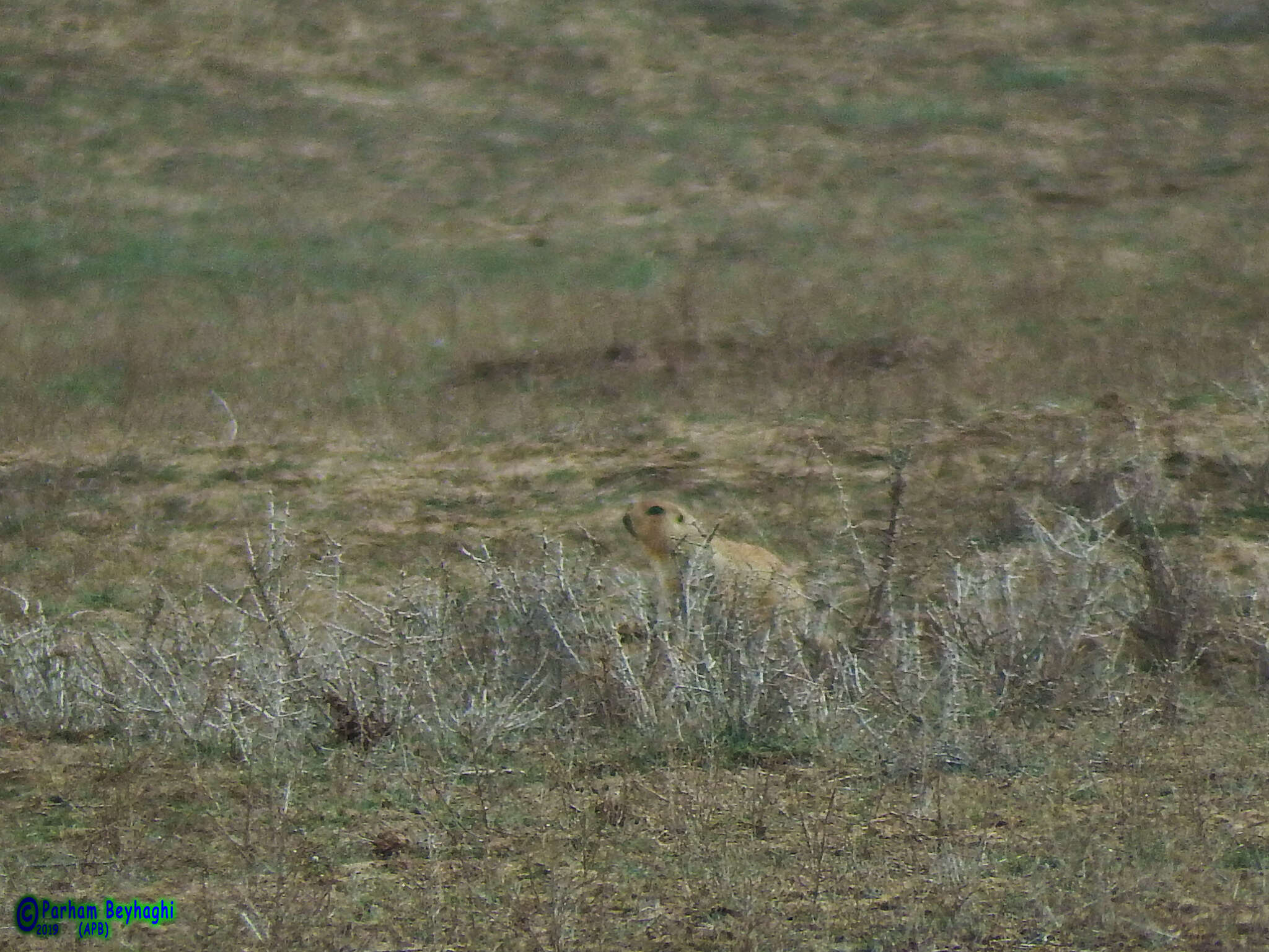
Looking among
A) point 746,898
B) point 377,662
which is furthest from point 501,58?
point 746,898

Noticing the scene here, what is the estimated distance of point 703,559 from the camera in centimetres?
597

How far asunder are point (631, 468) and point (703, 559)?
6.11 meters

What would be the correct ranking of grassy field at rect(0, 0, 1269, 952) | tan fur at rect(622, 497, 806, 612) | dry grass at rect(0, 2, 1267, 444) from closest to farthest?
grassy field at rect(0, 0, 1269, 952) < tan fur at rect(622, 497, 806, 612) < dry grass at rect(0, 2, 1267, 444)

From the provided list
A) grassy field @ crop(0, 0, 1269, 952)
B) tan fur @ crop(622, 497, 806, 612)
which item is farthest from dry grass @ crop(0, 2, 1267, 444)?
tan fur @ crop(622, 497, 806, 612)

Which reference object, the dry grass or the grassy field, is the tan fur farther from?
the dry grass

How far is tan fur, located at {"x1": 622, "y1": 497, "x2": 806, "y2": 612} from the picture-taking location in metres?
6.29

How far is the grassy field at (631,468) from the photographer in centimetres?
440

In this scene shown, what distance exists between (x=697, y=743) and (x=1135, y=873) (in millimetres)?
1682

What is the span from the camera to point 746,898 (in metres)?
3.93

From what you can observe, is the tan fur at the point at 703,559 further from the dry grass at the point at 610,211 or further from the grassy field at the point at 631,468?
the dry grass at the point at 610,211

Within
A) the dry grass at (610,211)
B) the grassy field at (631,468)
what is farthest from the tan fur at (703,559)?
the dry grass at (610,211)

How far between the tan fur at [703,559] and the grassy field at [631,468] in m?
0.20

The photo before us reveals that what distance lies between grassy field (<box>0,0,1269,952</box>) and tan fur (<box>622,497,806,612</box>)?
0.66 ft

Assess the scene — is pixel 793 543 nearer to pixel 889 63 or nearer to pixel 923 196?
pixel 923 196
